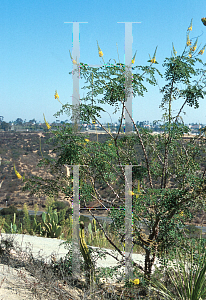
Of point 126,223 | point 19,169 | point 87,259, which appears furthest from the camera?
point 19,169

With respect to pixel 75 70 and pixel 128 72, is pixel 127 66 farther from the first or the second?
pixel 75 70

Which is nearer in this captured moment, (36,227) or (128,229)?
(128,229)

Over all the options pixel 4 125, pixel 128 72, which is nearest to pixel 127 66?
pixel 128 72

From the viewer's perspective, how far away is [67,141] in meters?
3.63

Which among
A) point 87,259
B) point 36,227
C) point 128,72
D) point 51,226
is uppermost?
point 128,72

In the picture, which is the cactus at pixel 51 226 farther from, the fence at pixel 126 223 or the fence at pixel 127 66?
the fence at pixel 127 66

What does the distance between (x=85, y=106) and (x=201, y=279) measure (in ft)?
7.19

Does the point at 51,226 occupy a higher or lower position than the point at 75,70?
lower

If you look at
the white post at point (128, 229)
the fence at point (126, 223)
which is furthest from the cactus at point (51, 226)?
the white post at point (128, 229)

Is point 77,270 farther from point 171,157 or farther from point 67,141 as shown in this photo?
point 171,157

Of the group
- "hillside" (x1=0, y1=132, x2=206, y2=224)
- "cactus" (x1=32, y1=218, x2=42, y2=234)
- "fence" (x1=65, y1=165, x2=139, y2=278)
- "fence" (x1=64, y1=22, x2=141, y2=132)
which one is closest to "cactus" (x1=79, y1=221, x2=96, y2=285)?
"fence" (x1=65, y1=165, x2=139, y2=278)

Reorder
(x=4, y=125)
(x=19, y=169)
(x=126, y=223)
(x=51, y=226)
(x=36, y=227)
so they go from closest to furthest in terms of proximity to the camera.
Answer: (x=126, y=223)
(x=51, y=226)
(x=36, y=227)
(x=19, y=169)
(x=4, y=125)

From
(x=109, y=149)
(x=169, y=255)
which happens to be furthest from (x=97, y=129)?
(x=169, y=255)

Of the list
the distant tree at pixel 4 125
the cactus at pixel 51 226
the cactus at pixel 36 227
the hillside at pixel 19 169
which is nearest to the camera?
the cactus at pixel 51 226
